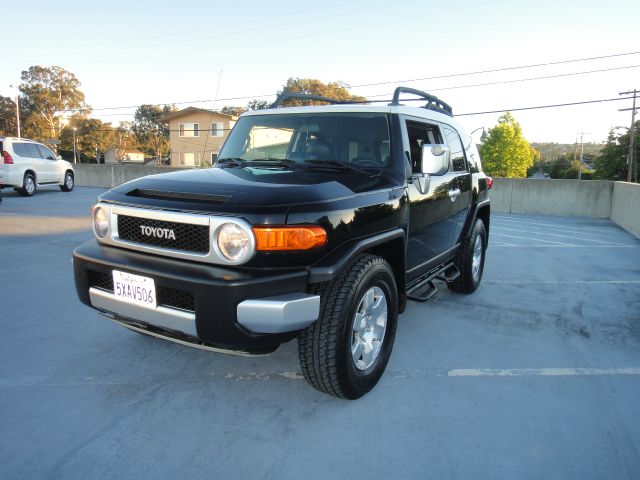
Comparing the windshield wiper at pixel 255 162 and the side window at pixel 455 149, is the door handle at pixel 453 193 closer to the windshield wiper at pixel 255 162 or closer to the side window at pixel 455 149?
the side window at pixel 455 149

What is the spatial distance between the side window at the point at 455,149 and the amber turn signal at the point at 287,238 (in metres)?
2.52

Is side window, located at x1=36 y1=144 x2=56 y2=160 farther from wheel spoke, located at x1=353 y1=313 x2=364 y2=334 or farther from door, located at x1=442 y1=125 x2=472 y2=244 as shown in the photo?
wheel spoke, located at x1=353 y1=313 x2=364 y2=334

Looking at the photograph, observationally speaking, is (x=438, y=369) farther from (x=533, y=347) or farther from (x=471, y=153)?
(x=471, y=153)

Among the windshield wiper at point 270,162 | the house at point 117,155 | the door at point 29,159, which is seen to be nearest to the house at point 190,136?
the house at point 117,155

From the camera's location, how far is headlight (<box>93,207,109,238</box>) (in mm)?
2947

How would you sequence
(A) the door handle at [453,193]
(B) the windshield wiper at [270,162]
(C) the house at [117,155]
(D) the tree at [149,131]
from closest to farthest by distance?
(B) the windshield wiper at [270,162], (A) the door handle at [453,193], (C) the house at [117,155], (D) the tree at [149,131]

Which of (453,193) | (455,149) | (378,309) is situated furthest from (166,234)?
(455,149)

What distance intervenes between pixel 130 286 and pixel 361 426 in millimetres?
1558

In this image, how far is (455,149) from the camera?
4703 mm

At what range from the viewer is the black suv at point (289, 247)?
2.38 meters

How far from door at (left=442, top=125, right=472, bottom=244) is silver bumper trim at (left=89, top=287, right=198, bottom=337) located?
9.45 ft

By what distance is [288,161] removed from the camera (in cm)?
354

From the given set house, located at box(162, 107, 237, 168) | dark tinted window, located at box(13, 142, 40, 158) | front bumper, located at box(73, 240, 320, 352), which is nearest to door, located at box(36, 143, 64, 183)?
dark tinted window, located at box(13, 142, 40, 158)

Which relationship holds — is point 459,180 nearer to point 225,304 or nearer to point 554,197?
point 225,304
